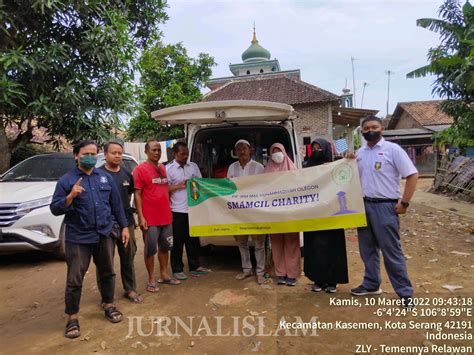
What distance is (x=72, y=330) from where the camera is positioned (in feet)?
11.1

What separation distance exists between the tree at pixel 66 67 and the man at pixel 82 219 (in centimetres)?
481

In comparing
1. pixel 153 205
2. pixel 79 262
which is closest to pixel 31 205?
pixel 153 205

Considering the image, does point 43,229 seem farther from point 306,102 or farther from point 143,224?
point 306,102

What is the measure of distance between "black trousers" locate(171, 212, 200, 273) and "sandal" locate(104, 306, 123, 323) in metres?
1.16

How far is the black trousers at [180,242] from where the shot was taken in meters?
4.70

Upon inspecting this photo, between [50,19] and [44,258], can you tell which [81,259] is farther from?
[50,19]

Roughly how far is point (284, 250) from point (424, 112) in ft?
98.3

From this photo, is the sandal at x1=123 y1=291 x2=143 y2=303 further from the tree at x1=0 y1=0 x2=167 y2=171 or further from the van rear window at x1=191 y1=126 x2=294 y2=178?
the tree at x1=0 y1=0 x2=167 y2=171

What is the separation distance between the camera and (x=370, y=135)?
3.76 m

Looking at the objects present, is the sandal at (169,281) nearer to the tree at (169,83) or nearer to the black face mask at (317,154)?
the black face mask at (317,154)

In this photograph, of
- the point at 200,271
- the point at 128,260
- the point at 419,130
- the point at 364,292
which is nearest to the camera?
the point at 364,292

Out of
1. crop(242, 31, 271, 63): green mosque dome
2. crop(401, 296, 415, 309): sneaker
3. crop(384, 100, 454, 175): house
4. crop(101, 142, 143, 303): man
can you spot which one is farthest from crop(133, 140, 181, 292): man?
crop(242, 31, 271, 63): green mosque dome

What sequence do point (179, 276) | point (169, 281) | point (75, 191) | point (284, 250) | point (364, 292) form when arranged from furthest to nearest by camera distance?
point (179, 276) → point (169, 281) → point (284, 250) → point (364, 292) → point (75, 191)
